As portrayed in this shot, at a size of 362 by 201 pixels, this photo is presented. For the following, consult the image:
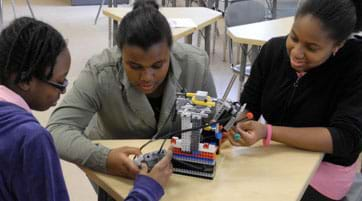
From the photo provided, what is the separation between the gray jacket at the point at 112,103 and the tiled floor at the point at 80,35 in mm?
990

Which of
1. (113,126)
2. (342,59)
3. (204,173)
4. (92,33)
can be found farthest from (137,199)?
(92,33)

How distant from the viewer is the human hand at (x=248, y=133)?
1336mm

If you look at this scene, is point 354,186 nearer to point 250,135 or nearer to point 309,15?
point 250,135

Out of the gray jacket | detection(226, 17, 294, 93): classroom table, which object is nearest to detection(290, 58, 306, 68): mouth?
the gray jacket

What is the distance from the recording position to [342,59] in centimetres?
141

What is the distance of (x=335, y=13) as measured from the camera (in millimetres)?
1298

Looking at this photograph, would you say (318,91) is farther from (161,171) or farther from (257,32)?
(257,32)

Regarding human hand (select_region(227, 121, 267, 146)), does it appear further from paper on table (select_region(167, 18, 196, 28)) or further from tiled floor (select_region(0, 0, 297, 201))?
paper on table (select_region(167, 18, 196, 28))

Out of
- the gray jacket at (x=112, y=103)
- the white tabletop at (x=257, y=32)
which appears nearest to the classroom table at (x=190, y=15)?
the white tabletop at (x=257, y=32)

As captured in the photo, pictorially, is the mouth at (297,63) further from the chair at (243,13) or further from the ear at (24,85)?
the chair at (243,13)

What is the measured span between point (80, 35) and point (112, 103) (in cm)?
414

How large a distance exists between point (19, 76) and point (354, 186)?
1170 mm

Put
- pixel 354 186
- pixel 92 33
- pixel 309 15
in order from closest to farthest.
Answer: pixel 309 15 → pixel 354 186 → pixel 92 33

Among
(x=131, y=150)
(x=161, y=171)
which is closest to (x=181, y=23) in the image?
(x=131, y=150)
